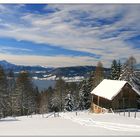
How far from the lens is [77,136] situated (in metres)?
11.8

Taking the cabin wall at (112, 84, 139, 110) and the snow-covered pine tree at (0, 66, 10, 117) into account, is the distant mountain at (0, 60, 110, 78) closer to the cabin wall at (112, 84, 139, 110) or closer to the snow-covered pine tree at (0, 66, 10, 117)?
the cabin wall at (112, 84, 139, 110)

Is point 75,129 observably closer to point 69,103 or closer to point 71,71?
point 71,71

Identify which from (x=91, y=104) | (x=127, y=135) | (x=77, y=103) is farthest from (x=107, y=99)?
(x=127, y=135)

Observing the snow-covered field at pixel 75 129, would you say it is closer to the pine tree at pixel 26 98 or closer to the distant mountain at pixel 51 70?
the distant mountain at pixel 51 70

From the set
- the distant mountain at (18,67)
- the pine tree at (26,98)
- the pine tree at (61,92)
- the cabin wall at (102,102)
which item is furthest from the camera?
the pine tree at (26,98)

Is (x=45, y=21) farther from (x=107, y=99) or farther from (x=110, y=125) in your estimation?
(x=107, y=99)

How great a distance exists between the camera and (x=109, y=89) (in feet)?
66.7

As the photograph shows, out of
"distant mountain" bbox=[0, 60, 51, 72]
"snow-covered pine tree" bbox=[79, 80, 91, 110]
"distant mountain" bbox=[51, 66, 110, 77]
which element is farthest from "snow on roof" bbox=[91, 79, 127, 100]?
"distant mountain" bbox=[0, 60, 51, 72]

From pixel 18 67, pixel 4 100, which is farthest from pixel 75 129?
pixel 4 100

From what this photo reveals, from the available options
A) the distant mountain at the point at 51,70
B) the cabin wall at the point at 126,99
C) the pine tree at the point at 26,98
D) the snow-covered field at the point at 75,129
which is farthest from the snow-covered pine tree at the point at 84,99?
the snow-covered field at the point at 75,129

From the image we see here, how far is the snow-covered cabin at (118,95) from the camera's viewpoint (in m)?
19.8

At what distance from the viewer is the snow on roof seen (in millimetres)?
19375

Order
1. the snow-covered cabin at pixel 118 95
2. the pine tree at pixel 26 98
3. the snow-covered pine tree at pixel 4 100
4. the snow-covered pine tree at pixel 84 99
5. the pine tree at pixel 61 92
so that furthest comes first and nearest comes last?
1. the snow-covered pine tree at pixel 4 100
2. the pine tree at pixel 26 98
3. the snow-covered pine tree at pixel 84 99
4. the snow-covered cabin at pixel 118 95
5. the pine tree at pixel 61 92

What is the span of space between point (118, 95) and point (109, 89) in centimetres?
59
